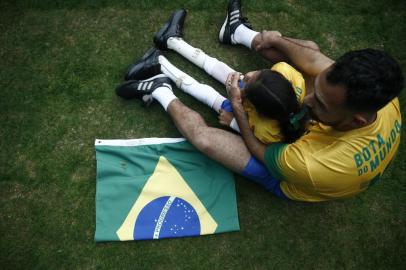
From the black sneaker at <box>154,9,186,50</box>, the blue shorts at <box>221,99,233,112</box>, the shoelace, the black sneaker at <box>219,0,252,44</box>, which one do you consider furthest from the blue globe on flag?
the shoelace

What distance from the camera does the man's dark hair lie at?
185 cm

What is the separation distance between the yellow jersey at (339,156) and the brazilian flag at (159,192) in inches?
27.7

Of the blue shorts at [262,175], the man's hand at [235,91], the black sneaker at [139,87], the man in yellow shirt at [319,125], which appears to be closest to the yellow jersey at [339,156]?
the man in yellow shirt at [319,125]

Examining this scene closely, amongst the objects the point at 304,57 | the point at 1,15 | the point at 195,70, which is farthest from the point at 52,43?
the point at 304,57

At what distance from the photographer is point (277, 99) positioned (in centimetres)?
228

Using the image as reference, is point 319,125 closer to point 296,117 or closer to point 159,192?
point 296,117

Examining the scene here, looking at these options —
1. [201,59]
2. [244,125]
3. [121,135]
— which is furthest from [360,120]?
[121,135]

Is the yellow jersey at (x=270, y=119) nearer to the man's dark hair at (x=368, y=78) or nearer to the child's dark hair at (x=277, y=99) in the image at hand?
the child's dark hair at (x=277, y=99)

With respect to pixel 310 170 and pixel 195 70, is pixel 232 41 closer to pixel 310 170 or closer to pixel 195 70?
pixel 195 70

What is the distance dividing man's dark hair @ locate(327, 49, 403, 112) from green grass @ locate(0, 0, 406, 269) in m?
1.42

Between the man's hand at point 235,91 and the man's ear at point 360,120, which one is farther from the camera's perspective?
the man's hand at point 235,91

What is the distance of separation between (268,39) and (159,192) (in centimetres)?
162

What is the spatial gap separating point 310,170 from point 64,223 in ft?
6.64

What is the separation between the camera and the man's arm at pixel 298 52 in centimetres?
285
